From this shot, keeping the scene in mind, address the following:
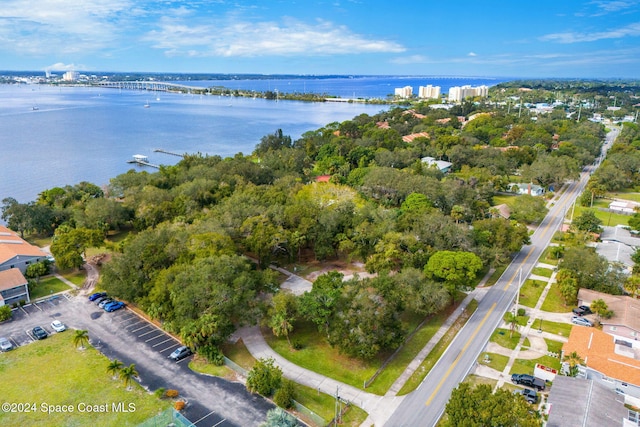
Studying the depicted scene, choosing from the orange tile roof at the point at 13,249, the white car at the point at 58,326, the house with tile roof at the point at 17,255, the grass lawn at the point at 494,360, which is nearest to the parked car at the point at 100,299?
the white car at the point at 58,326

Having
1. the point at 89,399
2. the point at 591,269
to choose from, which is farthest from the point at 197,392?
the point at 591,269

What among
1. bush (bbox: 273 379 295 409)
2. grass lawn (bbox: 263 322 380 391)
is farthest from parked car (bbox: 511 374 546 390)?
bush (bbox: 273 379 295 409)

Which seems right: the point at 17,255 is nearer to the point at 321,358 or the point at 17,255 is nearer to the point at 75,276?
the point at 75,276

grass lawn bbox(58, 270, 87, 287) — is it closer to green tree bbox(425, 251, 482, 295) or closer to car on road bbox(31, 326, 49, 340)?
car on road bbox(31, 326, 49, 340)

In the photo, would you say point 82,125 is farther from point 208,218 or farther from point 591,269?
point 591,269

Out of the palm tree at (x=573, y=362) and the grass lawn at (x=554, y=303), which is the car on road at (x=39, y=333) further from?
the grass lawn at (x=554, y=303)
